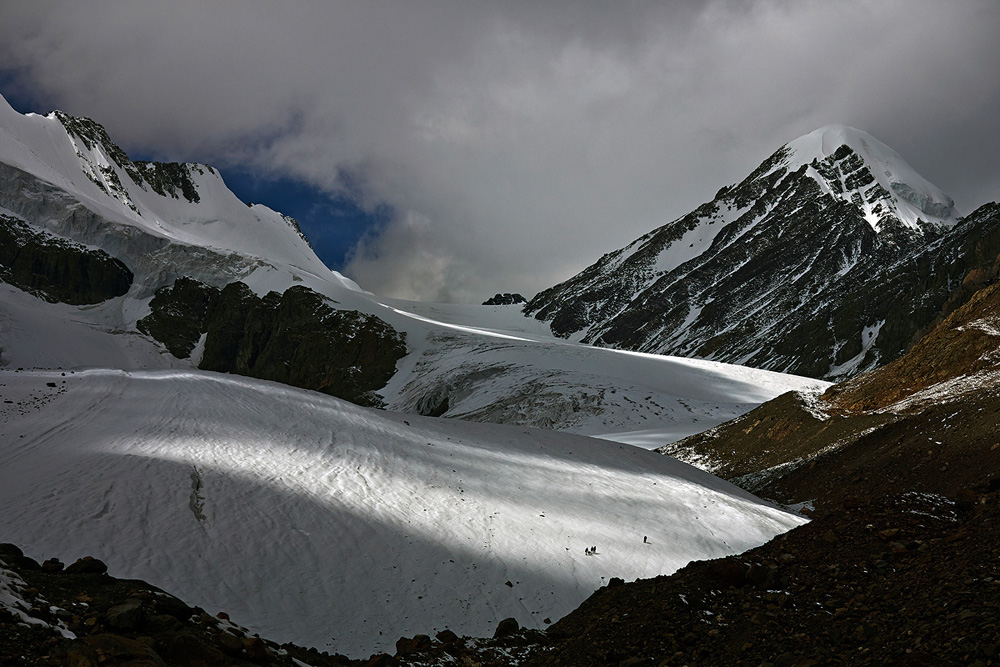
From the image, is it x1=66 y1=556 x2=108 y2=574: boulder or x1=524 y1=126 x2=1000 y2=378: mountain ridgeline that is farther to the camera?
x1=524 y1=126 x2=1000 y2=378: mountain ridgeline

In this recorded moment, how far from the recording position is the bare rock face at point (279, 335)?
86688 mm

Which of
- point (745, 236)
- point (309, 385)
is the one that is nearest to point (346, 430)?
point (309, 385)

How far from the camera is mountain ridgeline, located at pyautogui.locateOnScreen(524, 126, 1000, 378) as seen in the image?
4429 inches

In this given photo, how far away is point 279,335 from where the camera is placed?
Result: 10419cm

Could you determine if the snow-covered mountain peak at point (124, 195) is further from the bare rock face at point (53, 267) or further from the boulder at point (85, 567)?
the boulder at point (85, 567)

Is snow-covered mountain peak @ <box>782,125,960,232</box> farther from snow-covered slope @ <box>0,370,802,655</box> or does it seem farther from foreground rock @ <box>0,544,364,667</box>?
foreground rock @ <box>0,544,364,667</box>

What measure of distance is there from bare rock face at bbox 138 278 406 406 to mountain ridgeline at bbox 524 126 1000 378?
73646mm

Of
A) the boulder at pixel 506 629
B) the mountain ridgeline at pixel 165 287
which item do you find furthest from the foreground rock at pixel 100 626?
the mountain ridgeline at pixel 165 287

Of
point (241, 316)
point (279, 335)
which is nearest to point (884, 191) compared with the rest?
point (279, 335)

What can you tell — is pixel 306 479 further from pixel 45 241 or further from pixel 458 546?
pixel 45 241

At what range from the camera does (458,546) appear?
44.1 feet

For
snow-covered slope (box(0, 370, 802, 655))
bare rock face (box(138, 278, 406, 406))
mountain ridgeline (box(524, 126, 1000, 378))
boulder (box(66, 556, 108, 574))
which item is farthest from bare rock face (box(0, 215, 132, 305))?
boulder (box(66, 556, 108, 574))

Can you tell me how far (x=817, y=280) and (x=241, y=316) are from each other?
124m

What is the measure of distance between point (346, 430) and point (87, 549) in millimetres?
10454
